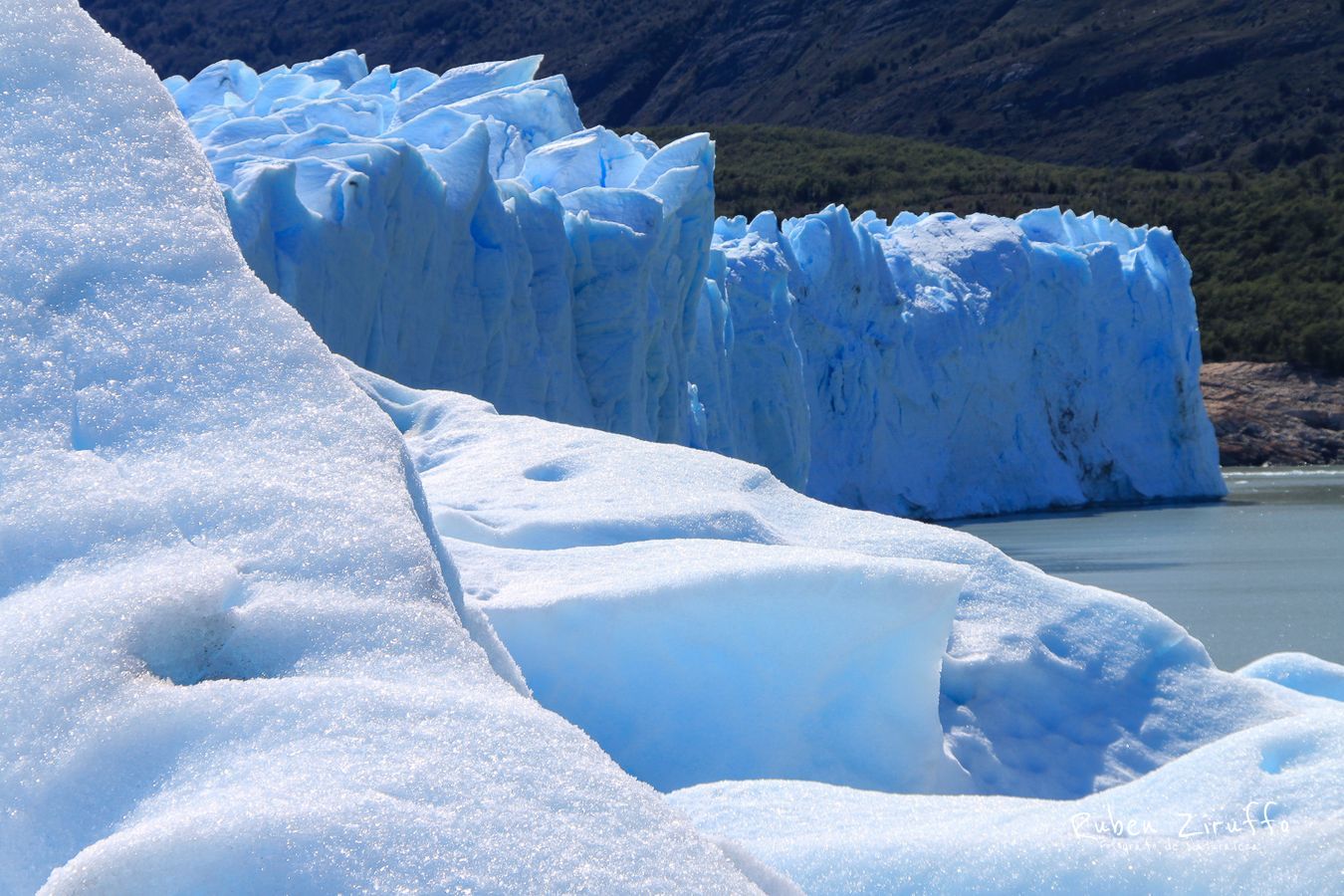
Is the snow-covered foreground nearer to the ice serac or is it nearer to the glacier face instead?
the ice serac

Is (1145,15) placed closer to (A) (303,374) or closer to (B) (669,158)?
(B) (669,158)

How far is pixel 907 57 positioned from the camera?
1951 inches

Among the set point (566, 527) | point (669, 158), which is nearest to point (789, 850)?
point (566, 527)

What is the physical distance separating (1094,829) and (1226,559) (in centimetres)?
967

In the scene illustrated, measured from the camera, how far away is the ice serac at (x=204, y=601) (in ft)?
3.37

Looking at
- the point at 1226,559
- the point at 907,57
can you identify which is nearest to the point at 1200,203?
the point at 907,57

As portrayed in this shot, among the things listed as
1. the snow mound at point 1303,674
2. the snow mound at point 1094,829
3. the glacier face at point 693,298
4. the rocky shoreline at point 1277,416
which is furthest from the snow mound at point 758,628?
the rocky shoreline at point 1277,416

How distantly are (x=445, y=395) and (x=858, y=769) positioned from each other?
226cm

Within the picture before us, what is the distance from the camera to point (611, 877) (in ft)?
3.39

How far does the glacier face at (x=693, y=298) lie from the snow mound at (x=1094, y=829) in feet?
17.5

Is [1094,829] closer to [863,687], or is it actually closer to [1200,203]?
[863,687]

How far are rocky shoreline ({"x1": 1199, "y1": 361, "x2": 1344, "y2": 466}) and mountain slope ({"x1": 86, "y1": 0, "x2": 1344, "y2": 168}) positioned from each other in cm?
1554

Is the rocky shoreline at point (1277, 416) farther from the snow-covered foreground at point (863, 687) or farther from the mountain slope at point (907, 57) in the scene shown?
the snow-covered foreground at point (863, 687)

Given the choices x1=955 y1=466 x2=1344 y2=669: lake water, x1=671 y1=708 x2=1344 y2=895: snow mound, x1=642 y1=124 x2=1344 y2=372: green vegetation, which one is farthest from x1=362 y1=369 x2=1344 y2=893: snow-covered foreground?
x1=642 y1=124 x2=1344 y2=372: green vegetation
